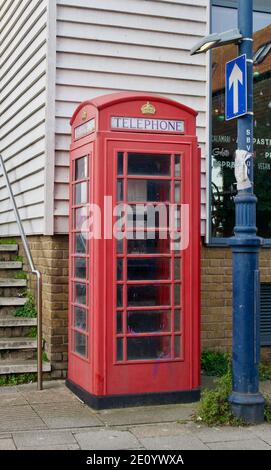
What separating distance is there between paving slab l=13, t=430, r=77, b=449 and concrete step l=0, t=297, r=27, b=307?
106 inches

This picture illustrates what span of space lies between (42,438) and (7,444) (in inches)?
12.5

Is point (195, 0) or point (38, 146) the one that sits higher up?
point (195, 0)

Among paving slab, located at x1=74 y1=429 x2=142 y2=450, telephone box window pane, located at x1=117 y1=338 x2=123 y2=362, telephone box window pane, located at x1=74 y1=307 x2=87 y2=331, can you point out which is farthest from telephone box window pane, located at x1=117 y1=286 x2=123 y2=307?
paving slab, located at x1=74 y1=429 x2=142 y2=450

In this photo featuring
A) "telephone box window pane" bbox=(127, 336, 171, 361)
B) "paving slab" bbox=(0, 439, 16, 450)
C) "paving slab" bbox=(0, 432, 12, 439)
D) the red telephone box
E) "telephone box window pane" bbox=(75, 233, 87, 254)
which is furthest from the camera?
"telephone box window pane" bbox=(75, 233, 87, 254)

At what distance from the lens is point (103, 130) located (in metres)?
6.39

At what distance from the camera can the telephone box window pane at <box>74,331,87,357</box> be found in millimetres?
6729

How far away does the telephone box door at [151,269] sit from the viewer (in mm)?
6426

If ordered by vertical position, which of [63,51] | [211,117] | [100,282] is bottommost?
[100,282]

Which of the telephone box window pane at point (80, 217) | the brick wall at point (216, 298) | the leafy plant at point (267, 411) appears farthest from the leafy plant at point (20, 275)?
the leafy plant at point (267, 411)

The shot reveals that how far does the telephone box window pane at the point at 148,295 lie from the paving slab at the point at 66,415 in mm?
1108

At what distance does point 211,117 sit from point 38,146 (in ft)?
7.15

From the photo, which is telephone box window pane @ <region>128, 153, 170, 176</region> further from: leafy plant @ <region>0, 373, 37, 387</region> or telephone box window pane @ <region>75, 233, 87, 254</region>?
leafy plant @ <region>0, 373, 37, 387</region>
